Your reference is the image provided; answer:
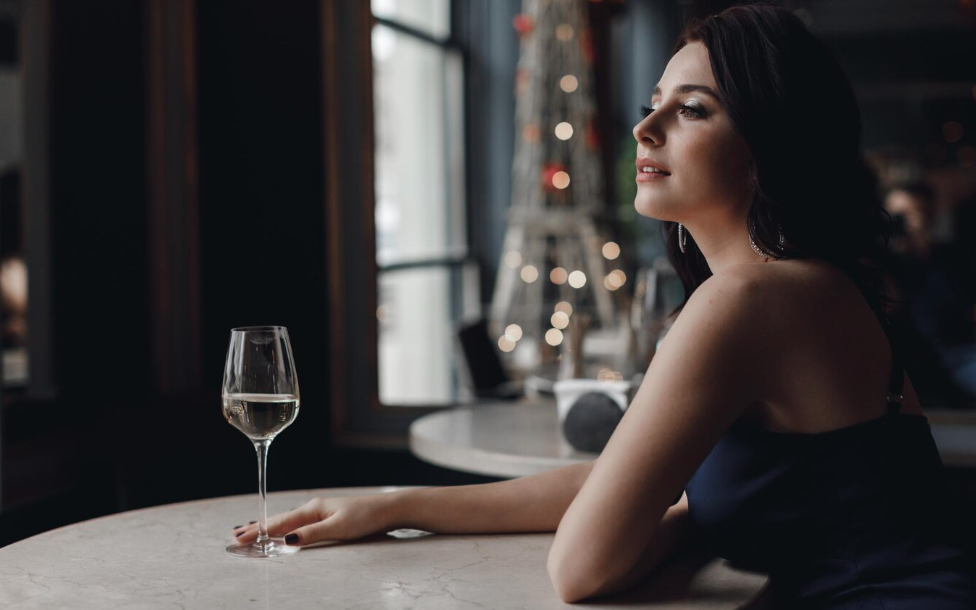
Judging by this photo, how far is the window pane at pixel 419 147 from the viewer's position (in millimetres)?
5031

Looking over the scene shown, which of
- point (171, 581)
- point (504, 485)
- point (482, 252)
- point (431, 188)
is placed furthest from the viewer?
point (482, 252)

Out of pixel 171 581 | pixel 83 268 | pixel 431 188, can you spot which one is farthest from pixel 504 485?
pixel 431 188

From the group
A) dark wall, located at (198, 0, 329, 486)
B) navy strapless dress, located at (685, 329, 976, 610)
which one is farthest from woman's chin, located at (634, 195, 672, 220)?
dark wall, located at (198, 0, 329, 486)

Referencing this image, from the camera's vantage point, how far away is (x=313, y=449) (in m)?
3.82

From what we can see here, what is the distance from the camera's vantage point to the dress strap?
1183mm

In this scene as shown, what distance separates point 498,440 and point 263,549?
924 mm

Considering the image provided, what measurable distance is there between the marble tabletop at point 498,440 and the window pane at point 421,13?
226cm

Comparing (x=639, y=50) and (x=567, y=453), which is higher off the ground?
(x=639, y=50)

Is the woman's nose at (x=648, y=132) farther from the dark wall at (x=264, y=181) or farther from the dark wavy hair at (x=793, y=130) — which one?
the dark wall at (x=264, y=181)

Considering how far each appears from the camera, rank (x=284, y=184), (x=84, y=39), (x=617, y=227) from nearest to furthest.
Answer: (x=84, y=39), (x=284, y=184), (x=617, y=227)

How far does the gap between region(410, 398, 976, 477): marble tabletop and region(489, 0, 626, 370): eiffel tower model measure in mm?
3689

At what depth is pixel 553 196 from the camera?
6660 mm

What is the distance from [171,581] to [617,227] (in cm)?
635

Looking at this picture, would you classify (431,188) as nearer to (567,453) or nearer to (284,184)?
(284,184)
